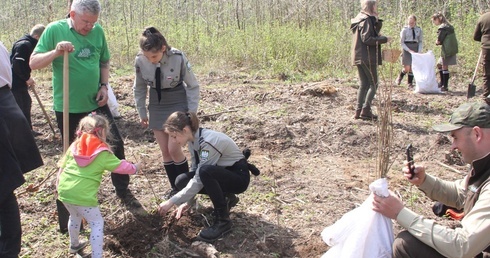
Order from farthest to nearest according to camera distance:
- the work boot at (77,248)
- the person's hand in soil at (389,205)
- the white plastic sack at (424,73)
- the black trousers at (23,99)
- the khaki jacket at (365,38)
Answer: the white plastic sack at (424,73) < the khaki jacket at (365,38) < the black trousers at (23,99) < the work boot at (77,248) < the person's hand in soil at (389,205)

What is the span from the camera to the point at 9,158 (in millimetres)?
3033

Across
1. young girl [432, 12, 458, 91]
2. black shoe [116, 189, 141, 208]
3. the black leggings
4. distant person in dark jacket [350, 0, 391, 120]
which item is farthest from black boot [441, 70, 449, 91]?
black shoe [116, 189, 141, 208]

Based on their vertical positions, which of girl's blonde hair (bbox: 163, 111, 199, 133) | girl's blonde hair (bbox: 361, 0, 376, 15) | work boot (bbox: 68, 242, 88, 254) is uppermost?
girl's blonde hair (bbox: 361, 0, 376, 15)

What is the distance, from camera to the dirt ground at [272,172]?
3752 millimetres

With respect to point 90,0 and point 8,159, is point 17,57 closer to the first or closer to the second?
point 90,0

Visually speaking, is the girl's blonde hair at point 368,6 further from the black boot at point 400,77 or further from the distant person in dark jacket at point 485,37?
the black boot at point 400,77

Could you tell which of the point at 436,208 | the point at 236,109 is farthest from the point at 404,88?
the point at 436,208

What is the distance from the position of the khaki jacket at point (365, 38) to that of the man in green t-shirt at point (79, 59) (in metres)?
3.56

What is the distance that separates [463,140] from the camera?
8.05 ft

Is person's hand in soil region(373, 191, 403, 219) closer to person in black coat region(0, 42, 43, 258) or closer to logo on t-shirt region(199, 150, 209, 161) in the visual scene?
logo on t-shirt region(199, 150, 209, 161)

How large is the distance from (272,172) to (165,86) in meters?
1.60

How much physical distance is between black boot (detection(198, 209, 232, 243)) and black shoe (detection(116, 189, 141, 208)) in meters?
0.93

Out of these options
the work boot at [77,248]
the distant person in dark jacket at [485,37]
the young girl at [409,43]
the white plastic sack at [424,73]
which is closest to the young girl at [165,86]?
the work boot at [77,248]

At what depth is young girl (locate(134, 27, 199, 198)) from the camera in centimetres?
393
